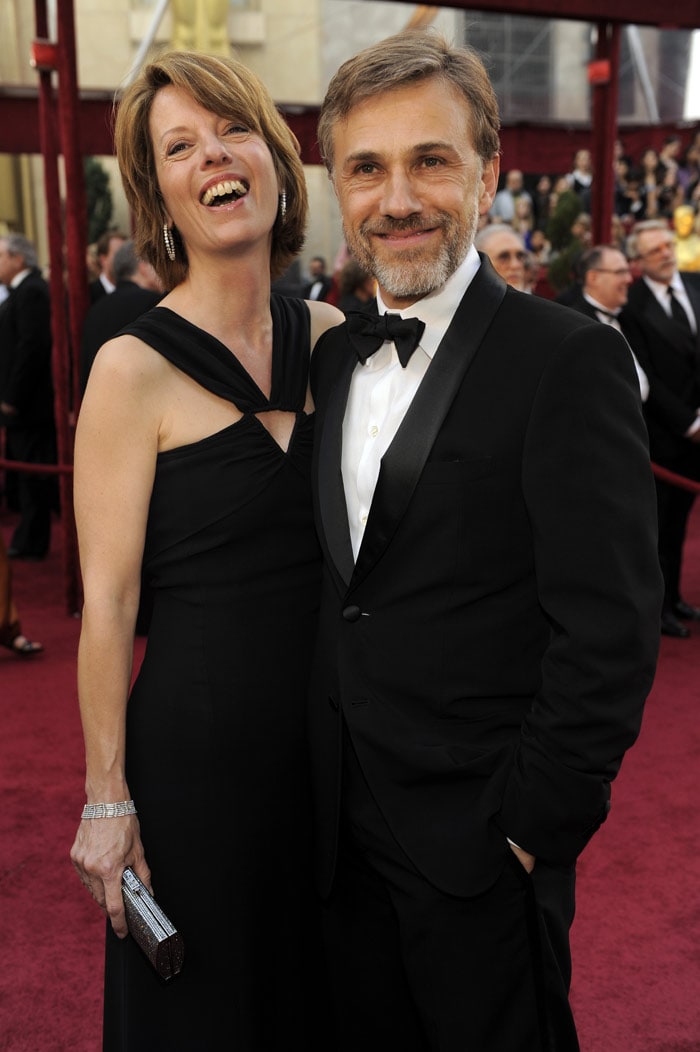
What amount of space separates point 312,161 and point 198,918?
5414mm

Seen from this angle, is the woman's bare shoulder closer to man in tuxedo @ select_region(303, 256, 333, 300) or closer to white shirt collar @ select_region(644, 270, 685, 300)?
white shirt collar @ select_region(644, 270, 685, 300)

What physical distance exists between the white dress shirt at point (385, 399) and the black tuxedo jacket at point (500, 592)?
2 centimetres

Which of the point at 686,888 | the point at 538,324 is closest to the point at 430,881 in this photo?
the point at 538,324

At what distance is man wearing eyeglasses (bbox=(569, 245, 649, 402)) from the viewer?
5.09 m

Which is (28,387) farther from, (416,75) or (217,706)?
(416,75)

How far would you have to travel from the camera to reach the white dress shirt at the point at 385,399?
1485mm

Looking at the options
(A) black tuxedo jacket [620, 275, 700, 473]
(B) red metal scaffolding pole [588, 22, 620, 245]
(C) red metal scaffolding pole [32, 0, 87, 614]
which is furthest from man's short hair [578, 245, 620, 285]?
(C) red metal scaffolding pole [32, 0, 87, 614]

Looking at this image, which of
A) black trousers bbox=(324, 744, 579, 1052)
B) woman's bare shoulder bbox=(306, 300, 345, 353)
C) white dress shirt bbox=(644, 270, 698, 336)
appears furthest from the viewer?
white dress shirt bbox=(644, 270, 698, 336)

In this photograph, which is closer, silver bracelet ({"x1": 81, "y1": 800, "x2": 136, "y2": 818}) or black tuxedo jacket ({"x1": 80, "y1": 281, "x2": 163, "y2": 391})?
silver bracelet ({"x1": 81, "y1": 800, "x2": 136, "y2": 818})

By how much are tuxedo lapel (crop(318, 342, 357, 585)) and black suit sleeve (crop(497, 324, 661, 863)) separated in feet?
0.89

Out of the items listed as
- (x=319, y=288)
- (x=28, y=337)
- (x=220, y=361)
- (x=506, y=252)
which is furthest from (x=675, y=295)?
(x=319, y=288)

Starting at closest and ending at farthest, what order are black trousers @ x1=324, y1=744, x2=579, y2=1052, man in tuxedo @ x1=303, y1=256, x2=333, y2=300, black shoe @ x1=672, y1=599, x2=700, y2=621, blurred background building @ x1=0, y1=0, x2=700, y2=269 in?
black trousers @ x1=324, y1=744, x2=579, y2=1052, black shoe @ x1=672, y1=599, x2=700, y2=621, blurred background building @ x1=0, y1=0, x2=700, y2=269, man in tuxedo @ x1=303, y1=256, x2=333, y2=300

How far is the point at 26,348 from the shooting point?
6367mm

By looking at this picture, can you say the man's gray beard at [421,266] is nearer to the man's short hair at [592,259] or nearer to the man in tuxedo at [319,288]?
the man's short hair at [592,259]
